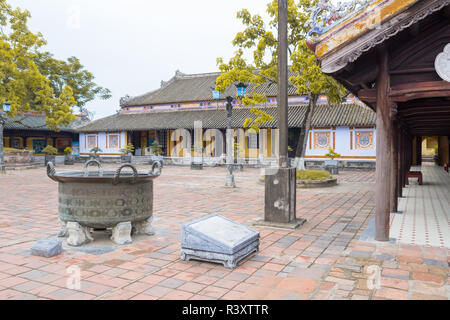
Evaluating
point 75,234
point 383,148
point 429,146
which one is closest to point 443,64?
point 383,148

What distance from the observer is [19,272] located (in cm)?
407

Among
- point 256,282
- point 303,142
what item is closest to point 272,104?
point 303,142

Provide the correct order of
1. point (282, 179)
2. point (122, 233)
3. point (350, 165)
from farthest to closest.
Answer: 1. point (350, 165)
2. point (282, 179)
3. point (122, 233)

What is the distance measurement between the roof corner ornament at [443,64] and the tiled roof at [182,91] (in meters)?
25.4

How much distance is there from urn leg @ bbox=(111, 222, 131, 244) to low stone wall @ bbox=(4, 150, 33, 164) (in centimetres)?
2163

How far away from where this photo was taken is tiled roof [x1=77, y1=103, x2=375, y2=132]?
23.5 m

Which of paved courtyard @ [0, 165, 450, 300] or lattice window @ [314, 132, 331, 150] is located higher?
lattice window @ [314, 132, 331, 150]

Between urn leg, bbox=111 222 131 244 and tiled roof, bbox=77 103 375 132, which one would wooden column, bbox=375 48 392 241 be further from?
tiled roof, bbox=77 103 375 132

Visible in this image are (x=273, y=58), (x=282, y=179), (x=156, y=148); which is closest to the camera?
(x=282, y=179)

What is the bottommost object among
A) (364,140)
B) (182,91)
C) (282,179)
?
(282,179)

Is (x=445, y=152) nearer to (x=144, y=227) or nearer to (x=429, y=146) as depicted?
(x=429, y=146)

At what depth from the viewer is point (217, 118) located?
28719 mm

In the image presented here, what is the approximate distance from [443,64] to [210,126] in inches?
921

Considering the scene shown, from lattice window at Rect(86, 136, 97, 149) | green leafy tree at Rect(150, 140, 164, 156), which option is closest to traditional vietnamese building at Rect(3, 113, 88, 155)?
lattice window at Rect(86, 136, 97, 149)
